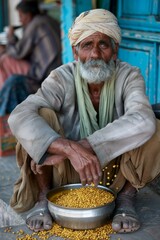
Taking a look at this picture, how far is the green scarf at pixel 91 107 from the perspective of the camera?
3648 millimetres

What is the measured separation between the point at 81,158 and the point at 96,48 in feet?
2.92

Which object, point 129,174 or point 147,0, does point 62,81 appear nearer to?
point 129,174

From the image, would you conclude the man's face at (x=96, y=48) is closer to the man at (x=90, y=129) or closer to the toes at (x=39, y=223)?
the man at (x=90, y=129)

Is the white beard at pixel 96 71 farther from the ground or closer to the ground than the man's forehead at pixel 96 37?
closer to the ground

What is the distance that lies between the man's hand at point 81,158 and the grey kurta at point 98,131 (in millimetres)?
73

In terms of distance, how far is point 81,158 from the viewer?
3133 millimetres

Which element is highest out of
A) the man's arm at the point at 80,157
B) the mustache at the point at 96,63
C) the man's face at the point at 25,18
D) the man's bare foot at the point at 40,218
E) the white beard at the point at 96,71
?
the mustache at the point at 96,63

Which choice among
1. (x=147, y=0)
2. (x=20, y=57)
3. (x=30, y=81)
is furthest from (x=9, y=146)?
(x=147, y=0)

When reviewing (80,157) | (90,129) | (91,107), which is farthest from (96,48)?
(80,157)

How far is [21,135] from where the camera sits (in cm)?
332

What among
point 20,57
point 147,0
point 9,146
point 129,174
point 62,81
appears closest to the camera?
point 129,174

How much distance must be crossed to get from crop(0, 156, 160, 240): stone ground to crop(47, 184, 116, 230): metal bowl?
0.13 meters

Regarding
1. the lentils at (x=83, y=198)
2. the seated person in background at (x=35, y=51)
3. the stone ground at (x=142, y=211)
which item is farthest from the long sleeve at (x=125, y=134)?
the seated person in background at (x=35, y=51)

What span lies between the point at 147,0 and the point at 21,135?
2.36 m
